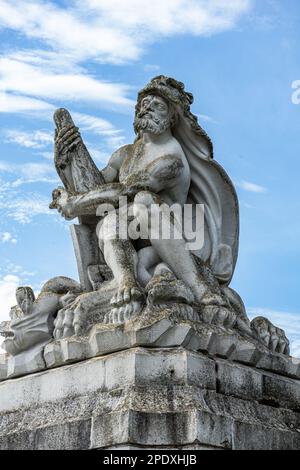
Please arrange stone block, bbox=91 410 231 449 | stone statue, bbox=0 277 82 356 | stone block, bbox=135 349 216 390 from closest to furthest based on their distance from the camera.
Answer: stone block, bbox=91 410 231 449
stone block, bbox=135 349 216 390
stone statue, bbox=0 277 82 356

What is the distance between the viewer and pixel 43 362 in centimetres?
957

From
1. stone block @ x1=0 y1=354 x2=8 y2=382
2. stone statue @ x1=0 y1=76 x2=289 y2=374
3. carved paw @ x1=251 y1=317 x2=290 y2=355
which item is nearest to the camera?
stone statue @ x1=0 y1=76 x2=289 y2=374

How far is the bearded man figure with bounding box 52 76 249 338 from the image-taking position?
9.40m

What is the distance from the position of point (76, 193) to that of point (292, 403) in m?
3.62

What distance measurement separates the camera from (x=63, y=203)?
33.8 ft

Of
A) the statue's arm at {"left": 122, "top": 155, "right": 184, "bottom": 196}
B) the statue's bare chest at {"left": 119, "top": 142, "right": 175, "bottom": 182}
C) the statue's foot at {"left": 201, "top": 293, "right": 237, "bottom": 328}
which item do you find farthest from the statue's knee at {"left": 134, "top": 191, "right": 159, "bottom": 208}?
the statue's foot at {"left": 201, "top": 293, "right": 237, "bottom": 328}

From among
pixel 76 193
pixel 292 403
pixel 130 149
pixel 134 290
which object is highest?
pixel 130 149

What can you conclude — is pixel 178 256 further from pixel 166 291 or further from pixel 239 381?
pixel 239 381

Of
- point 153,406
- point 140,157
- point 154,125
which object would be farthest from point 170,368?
point 154,125

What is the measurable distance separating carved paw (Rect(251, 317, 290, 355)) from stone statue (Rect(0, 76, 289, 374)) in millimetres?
14

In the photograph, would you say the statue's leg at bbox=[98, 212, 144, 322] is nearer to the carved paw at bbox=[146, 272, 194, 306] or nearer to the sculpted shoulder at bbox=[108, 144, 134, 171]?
the carved paw at bbox=[146, 272, 194, 306]

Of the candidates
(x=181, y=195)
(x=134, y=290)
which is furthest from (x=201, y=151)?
(x=134, y=290)

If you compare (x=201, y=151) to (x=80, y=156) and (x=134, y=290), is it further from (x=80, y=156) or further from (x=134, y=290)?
(x=134, y=290)

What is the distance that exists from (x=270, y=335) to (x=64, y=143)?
3589 mm
